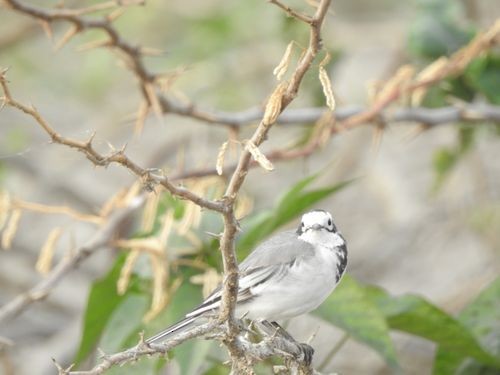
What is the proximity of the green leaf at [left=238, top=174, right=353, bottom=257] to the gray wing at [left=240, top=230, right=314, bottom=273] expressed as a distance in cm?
30

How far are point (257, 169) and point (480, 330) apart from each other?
243 cm

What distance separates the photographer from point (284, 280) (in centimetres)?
296

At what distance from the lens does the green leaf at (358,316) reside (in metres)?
3.41

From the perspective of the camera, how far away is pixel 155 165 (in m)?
5.85

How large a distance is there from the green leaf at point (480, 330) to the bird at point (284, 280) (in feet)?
2.86

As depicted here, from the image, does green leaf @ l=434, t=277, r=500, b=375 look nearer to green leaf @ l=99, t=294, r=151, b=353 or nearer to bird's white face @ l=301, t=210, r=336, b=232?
bird's white face @ l=301, t=210, r=336, b=232

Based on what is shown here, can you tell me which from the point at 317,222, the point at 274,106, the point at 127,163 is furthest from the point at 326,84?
the point at 317,222

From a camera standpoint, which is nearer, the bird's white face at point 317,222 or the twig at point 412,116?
the bird's white face at point 317,222

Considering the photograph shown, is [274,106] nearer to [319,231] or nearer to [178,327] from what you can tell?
[178,327]

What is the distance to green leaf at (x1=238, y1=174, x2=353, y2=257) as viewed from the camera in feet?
11.4

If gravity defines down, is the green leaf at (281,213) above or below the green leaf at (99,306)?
above

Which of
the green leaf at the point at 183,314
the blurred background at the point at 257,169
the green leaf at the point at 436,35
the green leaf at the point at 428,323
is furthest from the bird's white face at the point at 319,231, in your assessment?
the blurred background at the point at 257,169

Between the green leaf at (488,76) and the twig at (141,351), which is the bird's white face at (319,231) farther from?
the green leaf at (488,76)

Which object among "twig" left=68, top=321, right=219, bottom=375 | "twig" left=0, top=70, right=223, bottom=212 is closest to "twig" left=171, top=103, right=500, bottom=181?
"twig" left=68, top=321, right=219, bottom=375
